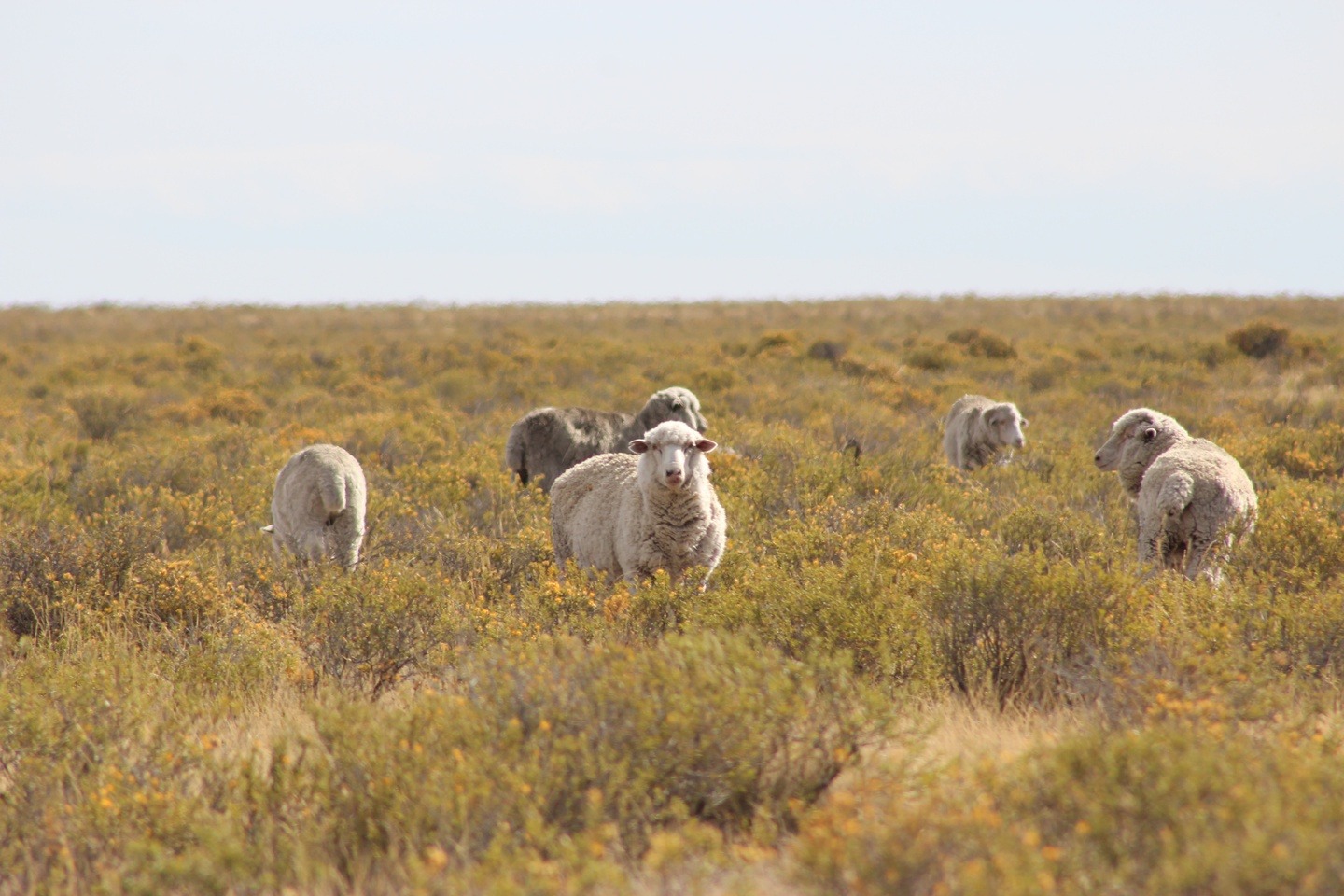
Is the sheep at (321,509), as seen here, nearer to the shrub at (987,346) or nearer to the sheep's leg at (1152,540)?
the sheep's leg at (1152,540)

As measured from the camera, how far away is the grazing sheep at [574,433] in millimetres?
12180

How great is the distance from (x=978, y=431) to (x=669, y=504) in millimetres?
8307

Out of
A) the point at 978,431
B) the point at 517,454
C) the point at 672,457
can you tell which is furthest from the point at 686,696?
the point at 978,431

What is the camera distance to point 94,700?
4906mm

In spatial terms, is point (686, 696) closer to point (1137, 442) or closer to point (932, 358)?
point (1137, 442)

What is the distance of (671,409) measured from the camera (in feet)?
40.3

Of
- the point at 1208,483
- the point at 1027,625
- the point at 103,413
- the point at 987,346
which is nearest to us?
the point at 1027,625

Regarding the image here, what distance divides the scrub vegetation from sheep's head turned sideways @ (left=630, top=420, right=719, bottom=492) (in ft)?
2.14

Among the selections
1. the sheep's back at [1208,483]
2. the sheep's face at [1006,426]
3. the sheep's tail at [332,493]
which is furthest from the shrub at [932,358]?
the sheep's tail at [332,493]

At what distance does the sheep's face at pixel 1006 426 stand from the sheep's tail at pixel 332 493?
8.62 meters

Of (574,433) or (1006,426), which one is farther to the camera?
(1006,426)

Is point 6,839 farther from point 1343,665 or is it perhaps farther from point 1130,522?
point 1130,522

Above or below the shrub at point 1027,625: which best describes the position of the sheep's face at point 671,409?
above

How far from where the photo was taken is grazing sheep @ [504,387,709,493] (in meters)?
12.2
